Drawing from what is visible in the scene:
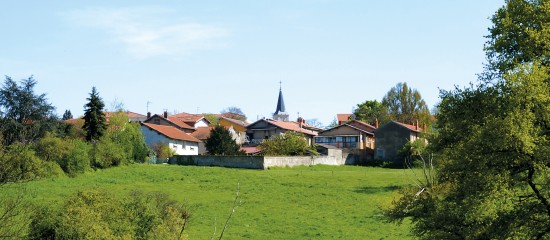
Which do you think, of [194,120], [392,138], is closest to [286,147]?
[392,138]

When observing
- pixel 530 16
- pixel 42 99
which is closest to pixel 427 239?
pixel 530 16

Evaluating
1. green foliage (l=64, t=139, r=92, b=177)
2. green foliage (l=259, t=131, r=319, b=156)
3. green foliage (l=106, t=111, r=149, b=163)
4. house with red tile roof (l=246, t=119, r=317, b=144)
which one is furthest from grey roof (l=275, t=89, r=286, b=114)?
green foliage (l=64, t=139, r=92, b=177)

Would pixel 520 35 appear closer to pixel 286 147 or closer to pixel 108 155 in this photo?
pixel 108 155

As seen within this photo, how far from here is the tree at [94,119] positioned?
70000 millimetres

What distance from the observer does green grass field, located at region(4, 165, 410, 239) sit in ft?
125

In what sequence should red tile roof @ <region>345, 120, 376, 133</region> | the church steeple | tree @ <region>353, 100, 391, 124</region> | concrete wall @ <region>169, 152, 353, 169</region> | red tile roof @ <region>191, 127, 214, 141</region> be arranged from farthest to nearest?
the church steeple → tree @ <region>353, 100, 391, 124</region> → red tile roof @ <region>345, 120, 376, 133</region> → red tile roof @ <region>191, 127, 214, 141</region> → concrete wall @ <region>169, 152, 353, 169</region>

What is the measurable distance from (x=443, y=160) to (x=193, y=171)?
4192 centimetres

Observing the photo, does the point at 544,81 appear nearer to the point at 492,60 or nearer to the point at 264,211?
the point at 492,60

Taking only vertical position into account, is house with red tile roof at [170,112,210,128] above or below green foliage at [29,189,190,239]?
above

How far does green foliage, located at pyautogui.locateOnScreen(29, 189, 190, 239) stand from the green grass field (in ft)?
11.0

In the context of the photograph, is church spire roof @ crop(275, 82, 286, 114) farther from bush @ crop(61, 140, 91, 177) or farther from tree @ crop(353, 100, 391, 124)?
bush @ crop(61, 140, 91, 177)

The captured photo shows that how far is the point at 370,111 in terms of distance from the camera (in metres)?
124

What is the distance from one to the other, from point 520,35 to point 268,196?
32.0 metres

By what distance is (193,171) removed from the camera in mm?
61969
